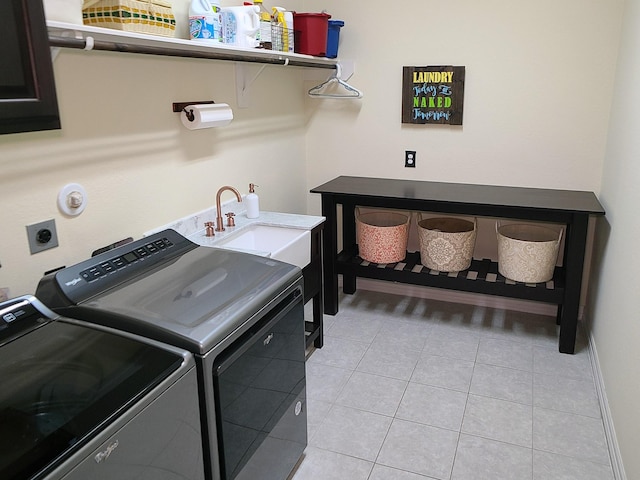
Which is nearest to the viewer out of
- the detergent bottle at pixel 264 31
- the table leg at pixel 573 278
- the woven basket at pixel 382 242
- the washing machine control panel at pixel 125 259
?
the washing machine control panel at pixel 125 259

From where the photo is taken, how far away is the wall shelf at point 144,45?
1478mm

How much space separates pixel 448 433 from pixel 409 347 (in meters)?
0.73

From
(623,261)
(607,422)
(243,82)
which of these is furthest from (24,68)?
(607,422)

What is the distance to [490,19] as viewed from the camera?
296 cm

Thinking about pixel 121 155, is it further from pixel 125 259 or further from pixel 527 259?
pixel 527 259

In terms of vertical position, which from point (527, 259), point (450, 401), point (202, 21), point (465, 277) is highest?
point (202, 21)

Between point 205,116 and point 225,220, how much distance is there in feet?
1.88

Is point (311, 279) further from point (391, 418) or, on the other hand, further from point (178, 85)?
point (178, 85)

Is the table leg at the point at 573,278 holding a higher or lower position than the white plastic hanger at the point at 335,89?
lower

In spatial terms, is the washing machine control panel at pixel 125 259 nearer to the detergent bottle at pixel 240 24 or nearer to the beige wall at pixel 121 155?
the beige wall at pixel 121 155

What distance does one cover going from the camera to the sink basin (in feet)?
7.95

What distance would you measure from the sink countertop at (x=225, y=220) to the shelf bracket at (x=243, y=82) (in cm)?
53

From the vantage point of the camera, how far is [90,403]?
1.10 m

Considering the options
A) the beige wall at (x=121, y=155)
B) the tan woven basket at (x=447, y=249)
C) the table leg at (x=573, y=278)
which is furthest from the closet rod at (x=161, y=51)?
the table leg at (x=573, y=278)
